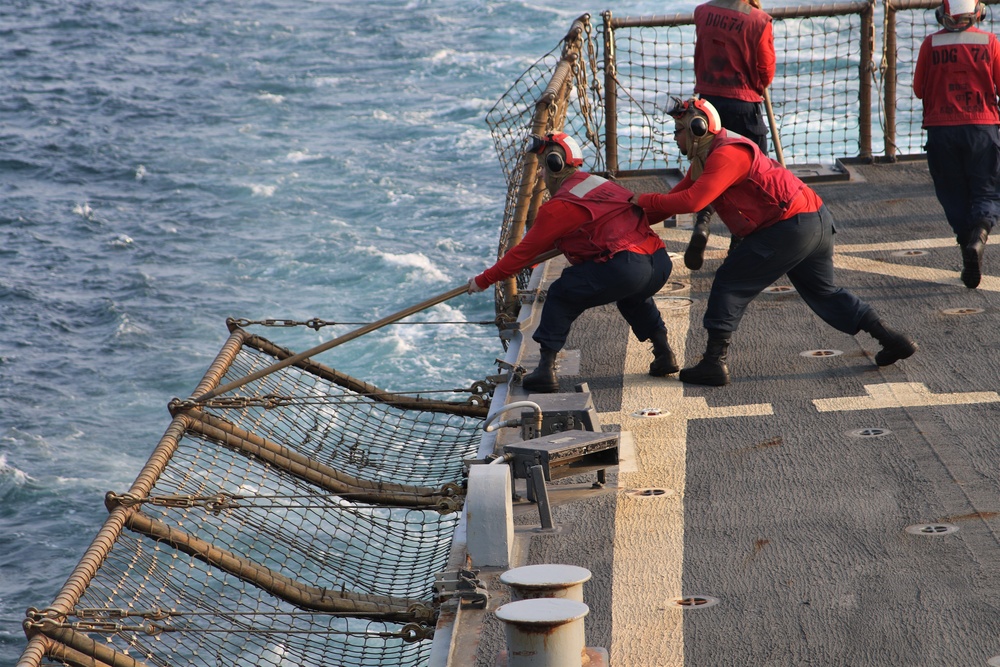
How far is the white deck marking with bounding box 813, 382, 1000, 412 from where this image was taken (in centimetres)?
681

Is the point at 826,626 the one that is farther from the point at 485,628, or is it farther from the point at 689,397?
the point at 689,397

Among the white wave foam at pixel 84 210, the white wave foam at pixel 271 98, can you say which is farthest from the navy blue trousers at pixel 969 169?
the white wave foam at pixel 271 98

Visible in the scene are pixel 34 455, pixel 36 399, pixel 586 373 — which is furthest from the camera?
pixel 36 399

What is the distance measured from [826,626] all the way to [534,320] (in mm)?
4034

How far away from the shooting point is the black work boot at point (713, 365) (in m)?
7.24

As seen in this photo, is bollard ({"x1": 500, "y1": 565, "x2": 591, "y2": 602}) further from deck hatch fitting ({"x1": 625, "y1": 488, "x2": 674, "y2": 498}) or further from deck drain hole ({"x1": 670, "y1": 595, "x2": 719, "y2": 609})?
deck hatch fitting ({"x1": 625, "y1": 488, "x2": 674, "y2": 498})

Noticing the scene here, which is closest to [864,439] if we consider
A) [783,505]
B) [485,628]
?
[783,505]

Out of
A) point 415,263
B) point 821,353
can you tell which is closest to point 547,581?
point 821,353

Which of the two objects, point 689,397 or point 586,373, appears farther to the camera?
point 586,373

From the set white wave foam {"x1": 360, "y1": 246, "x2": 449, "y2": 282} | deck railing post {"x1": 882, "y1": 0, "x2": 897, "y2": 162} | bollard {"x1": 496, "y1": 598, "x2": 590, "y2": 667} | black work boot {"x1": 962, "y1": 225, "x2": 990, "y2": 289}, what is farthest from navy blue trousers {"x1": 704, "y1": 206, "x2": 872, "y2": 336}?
white wave foam {"x1": 360, "y1": 246, "x2": 449, "y2": 282}

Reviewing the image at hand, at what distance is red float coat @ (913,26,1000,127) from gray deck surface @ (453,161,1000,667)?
3.86 ft

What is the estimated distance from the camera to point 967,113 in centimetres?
857

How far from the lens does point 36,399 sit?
1614 centimetres

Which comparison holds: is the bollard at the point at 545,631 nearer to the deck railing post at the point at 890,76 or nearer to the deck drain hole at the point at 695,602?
the deck drain hole at the point at 695,602
